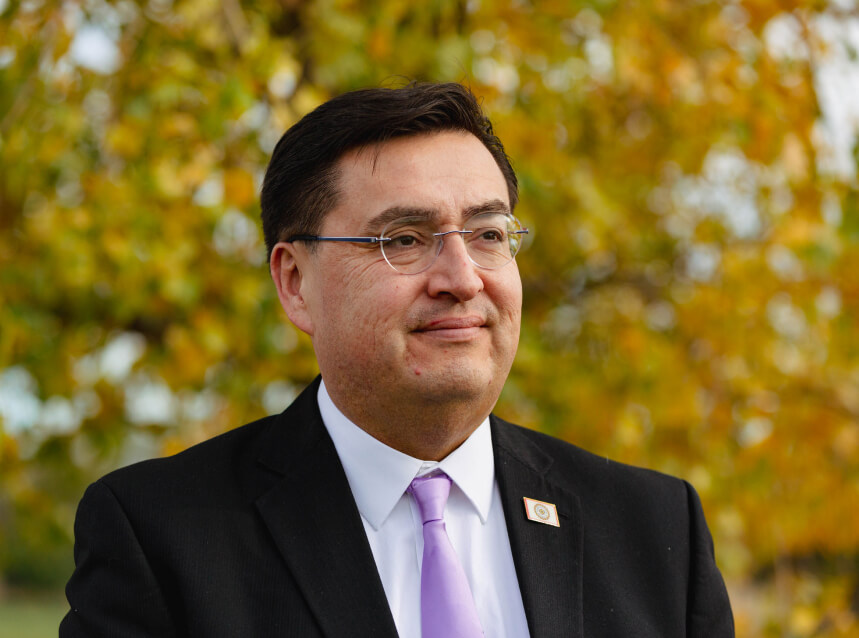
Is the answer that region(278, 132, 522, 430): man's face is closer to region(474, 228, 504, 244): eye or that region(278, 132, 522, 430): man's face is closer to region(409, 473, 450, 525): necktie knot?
region(474, 228, 504, 244): eye

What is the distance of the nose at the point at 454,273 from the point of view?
193 cm

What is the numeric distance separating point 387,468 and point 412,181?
618mm

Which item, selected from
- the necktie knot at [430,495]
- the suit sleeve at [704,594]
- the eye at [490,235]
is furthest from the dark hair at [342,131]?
the suit sleeve at [704,594]

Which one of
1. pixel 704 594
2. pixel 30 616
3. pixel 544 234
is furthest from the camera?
pixel 30 616

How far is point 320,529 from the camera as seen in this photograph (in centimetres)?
199

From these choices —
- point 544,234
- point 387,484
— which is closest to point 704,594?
point 387,484

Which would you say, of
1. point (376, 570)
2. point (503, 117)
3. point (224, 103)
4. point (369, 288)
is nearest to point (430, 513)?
point (376, 570)

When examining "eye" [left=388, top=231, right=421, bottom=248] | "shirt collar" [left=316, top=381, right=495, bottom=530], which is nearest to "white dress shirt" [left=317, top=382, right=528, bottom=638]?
"shirt collar" [left=316, top=381, right=495, bottom=530]

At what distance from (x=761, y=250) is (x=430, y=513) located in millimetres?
3371

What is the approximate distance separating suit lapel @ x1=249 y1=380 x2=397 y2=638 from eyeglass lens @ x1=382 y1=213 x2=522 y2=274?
46 cm

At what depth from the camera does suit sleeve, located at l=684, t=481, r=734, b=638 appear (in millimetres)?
2182

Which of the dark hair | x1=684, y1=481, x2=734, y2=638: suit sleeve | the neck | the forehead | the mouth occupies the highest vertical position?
the dark hair

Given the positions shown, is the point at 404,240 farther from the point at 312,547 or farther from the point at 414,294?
the point at 312,547

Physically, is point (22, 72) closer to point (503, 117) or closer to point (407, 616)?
point (503, 117)
